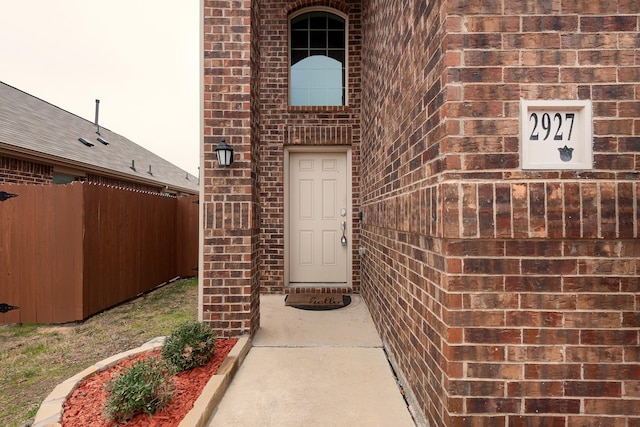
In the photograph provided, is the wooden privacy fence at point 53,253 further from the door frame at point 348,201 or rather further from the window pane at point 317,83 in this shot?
the window pane at point 317,83

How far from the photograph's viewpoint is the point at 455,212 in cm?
145

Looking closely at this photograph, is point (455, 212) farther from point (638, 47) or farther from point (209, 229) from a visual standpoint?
A: point (209, 229)

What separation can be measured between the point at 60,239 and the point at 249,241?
3.05 m

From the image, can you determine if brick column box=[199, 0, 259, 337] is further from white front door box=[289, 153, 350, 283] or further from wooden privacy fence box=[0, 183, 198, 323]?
wooden privacy fence box=[0, 183, 198, 323]

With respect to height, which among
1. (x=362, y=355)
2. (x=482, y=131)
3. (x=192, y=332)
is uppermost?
(x=482, y=131)

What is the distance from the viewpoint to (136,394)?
1760mm

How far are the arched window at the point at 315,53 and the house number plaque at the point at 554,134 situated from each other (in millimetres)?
3986

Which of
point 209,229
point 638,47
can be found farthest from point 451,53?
point 209,229

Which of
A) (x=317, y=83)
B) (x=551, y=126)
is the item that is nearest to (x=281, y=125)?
(x=317, y=83)

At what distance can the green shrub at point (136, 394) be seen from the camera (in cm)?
174

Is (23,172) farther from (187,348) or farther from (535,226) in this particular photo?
(535,226)

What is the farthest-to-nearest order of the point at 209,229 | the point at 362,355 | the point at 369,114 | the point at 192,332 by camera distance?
the point at 369,114 < the point at 209,229 < the point at 362,355 < the point at 192,332

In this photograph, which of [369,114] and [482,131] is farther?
[369,114]

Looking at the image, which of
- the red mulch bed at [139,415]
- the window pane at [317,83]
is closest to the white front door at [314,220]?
the window pane at [317,83]
